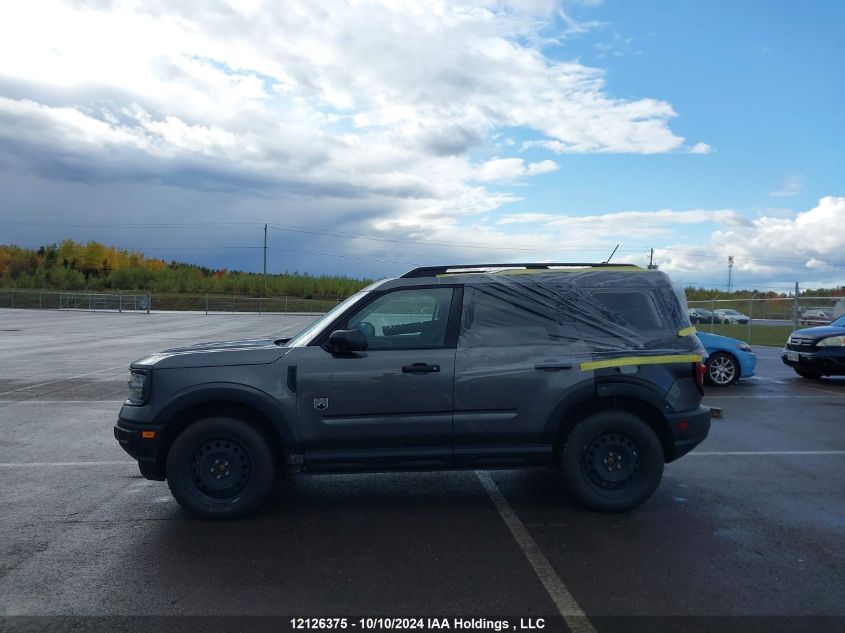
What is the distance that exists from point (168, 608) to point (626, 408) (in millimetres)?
3631

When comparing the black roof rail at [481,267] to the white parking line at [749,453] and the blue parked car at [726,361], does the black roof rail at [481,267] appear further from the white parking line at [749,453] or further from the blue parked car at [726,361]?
the blue parked car at [726,361]

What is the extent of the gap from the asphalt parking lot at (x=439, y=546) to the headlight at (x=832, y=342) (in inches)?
258

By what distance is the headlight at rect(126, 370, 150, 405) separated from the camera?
520 cm

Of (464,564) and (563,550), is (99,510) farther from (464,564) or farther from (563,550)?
(563,550)

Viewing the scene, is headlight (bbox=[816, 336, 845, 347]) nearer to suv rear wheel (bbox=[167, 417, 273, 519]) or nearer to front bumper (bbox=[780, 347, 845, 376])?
front bumper (bbox=[780, 347, 845, 376])

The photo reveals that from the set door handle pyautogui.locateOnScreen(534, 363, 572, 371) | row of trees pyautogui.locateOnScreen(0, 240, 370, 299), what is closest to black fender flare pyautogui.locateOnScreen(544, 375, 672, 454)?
door handle pyautogui.locateOnScreen(534, 363, 572, 371)

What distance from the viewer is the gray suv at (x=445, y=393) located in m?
5.16

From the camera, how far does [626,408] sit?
5551mm

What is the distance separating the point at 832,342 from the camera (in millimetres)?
13180

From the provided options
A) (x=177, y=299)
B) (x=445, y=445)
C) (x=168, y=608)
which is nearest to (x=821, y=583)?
(x=445, y=445)

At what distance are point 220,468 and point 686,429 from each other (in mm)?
3667

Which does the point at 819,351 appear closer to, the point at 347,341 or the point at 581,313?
the point at 581,313

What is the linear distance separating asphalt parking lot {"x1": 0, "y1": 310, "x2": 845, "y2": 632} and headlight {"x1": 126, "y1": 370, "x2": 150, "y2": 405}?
3.01ft

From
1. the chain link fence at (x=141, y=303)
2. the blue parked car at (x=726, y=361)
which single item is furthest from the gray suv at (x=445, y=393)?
the chain link fence at (x=141, y=303)
